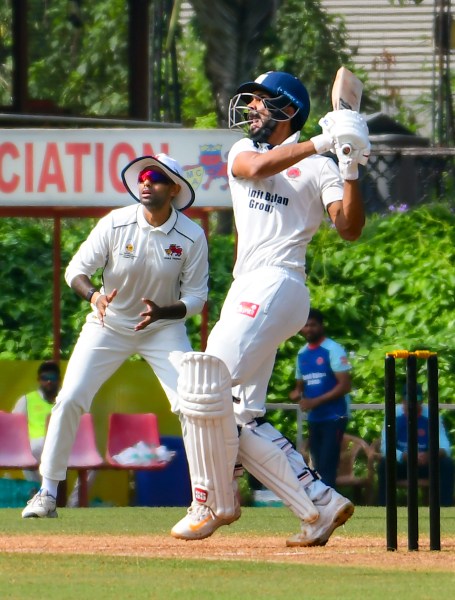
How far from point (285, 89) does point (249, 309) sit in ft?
3.34

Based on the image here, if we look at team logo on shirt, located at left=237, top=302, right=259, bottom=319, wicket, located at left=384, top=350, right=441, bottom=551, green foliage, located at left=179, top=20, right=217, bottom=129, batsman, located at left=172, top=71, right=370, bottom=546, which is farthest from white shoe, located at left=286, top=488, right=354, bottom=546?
green foliage, located at left=179, top=20, right=217, bottom=129

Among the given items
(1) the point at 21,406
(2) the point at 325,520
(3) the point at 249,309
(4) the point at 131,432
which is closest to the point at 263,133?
(3) the point at 249,309

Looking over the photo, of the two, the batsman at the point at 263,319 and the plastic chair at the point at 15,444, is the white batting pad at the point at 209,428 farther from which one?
the plastic chair at the point at 15,444

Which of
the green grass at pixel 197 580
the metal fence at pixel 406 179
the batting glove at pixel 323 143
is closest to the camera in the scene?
the green grass at pixel 197 580

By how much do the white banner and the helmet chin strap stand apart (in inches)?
174

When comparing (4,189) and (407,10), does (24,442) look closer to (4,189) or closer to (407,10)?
(4,189)

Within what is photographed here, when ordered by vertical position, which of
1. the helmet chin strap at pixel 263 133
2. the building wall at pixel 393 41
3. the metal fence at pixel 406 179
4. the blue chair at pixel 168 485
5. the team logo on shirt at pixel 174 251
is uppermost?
the building wall at pixel 393 41

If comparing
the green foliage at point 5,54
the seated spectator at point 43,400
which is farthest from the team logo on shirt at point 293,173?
the green foliage at point 5,54

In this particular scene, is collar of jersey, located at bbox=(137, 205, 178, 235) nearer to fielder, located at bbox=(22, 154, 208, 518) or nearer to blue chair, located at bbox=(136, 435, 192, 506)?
fielder, located at bbox=(22, 154, 208, 518)

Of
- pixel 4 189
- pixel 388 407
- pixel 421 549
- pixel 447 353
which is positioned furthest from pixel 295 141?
pixel 447 353

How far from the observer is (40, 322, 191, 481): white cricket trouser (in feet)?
29.1

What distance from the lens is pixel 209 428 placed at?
7109 mm

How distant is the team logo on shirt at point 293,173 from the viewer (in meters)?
7.43

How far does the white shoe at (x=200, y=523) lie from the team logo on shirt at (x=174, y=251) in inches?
86.3
